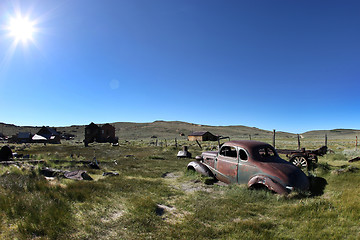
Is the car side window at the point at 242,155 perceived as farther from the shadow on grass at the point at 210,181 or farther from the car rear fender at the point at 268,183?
the shadow on grass at the point at 210,181

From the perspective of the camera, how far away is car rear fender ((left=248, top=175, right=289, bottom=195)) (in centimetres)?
542

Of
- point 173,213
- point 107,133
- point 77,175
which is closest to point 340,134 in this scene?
point 107,133

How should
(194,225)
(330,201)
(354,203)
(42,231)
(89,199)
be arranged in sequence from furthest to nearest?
1. (89,199)
2. (330,201)
3. (354,203)
4. (194,225)
5. (42,231)

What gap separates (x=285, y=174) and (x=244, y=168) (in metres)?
1.32

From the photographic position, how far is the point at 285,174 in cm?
558

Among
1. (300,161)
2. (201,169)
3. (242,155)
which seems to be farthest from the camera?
(300,161)

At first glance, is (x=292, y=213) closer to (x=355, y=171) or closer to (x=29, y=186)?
(x=355, y=171)

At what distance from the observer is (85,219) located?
4.37 meters

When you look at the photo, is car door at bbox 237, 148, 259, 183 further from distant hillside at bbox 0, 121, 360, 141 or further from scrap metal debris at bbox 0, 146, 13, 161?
distant hillside at bbox 0, 121, 360, 141

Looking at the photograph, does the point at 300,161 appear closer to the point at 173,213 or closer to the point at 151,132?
the point at 173,213

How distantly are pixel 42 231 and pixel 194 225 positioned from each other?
10.3 ft

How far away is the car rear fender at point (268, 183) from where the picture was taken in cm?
542

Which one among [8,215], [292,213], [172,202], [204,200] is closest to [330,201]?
[292,213]

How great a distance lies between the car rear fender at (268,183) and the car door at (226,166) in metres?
0.84
